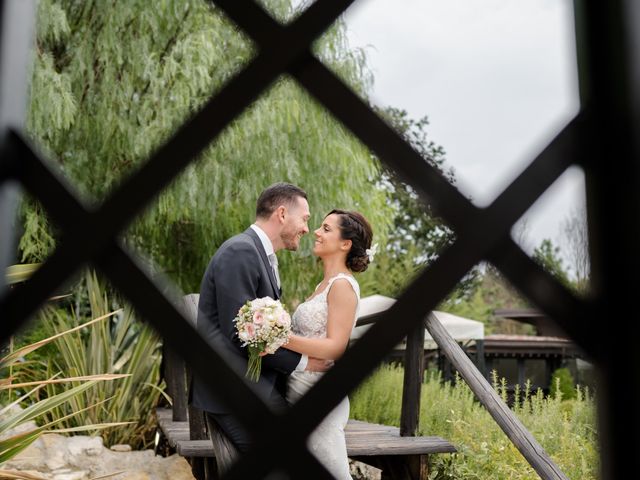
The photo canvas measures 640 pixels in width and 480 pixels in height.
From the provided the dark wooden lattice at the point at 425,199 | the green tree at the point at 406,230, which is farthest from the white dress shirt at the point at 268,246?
the green tree at the point at 406,230

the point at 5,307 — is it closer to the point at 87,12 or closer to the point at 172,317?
the point at 172,317

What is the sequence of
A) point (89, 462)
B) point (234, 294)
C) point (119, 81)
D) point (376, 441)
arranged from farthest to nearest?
point (119, 81) → point (89, 462) → point (376, 441) → point (234, 294)

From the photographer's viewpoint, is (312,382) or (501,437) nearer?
(312,382)

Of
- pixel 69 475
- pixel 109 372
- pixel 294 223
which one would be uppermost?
pixel 109 372

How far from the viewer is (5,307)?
658 millimetres

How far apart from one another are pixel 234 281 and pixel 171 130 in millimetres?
5058

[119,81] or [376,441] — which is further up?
[119,81]

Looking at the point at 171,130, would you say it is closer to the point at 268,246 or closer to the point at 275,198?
the point at 275,198

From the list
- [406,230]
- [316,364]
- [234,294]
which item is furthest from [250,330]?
[406,230]

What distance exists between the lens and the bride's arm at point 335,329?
3.00m

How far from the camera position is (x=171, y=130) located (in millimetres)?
7555

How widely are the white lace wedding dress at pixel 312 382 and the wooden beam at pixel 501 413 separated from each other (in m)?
0.52

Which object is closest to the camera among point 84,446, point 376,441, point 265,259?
point 265,259

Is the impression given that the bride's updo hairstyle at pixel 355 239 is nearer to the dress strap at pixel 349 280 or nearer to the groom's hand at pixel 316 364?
the dress strap at pixel 349 280
